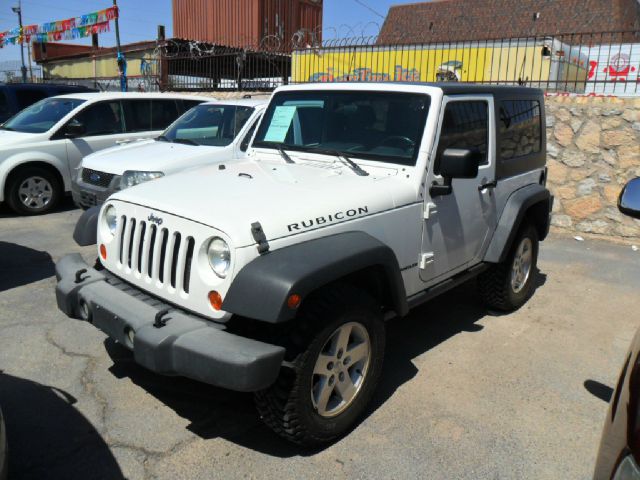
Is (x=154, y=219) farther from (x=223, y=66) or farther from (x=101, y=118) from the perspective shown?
(x=223, y=66)

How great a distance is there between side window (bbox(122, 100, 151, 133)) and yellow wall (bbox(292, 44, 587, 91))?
341cm

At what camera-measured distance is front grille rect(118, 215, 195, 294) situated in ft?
9.23

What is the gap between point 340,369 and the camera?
9.73 ft

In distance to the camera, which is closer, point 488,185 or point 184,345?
point 184,345

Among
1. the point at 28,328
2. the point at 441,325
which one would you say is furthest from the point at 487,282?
the point at 28,328

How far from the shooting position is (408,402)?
11.3ft

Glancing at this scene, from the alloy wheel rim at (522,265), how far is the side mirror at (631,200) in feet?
8.03

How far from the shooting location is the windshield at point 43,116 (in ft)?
27.8

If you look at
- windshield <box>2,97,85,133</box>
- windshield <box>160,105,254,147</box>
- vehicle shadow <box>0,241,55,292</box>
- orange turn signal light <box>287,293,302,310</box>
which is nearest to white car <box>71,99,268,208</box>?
windshield <box>160,105,254,147</box>

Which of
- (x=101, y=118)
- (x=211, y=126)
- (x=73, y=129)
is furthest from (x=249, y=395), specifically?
(x=101, y=118)

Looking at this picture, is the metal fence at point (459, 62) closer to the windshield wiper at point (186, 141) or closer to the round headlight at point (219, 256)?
the windshield wiper at point (186, 141)

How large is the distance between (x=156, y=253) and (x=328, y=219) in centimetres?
94

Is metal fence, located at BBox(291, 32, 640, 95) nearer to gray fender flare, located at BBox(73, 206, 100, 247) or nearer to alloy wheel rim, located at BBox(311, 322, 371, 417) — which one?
gray fender flare, located at BBox(73, 206, 100, 247)

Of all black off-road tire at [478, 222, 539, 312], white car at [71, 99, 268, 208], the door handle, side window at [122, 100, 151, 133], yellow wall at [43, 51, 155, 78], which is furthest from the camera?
yellow wall at [43, 51, 155, 78]
